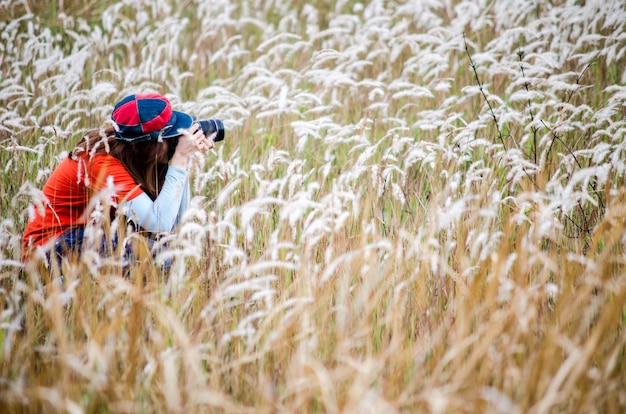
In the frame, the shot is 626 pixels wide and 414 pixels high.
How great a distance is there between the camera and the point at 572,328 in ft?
6.50

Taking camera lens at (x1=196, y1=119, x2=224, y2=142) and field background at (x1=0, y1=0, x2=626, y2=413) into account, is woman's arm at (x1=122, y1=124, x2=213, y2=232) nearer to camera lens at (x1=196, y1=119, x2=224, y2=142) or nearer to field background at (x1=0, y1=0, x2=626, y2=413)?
camera lens at (x1=196, y1=119, x2=224, y2=142)

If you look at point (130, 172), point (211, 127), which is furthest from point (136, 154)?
→ point (211, 127)

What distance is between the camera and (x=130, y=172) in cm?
269

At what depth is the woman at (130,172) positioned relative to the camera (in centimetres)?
255

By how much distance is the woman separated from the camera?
2551 mm

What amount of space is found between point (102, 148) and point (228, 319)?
1.19 metres

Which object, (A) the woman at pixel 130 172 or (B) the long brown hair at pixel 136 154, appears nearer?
(A) the woman at pixel 130 172

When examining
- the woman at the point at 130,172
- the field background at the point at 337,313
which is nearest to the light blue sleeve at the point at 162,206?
the woman at the point at 130,172

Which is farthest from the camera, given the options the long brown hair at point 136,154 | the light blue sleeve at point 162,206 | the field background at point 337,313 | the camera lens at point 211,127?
the camera lens at point 211,127

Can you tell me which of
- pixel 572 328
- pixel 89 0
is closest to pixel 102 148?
pixel 572 328

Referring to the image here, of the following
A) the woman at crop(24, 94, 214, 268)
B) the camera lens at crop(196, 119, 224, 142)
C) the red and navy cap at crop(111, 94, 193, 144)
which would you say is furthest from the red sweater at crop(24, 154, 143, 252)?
the camera lens at crop(196, 119, 224, 142)

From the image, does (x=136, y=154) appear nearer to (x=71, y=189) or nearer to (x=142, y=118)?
(x=142, y=118)

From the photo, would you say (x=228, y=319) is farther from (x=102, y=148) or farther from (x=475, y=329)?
(x=102, y=148)

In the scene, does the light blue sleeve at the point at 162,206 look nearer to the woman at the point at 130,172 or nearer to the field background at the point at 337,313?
the woman at the point at 130,172
